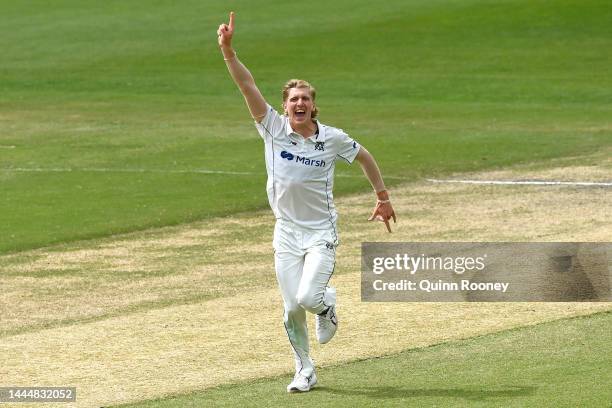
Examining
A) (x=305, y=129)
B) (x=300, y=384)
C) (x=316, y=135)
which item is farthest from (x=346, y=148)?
(x=300, y=384)

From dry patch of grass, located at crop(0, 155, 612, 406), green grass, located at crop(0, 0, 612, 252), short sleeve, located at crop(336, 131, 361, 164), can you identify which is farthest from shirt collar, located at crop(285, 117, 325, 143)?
green grass, located at crop(0, 0, 612, 252)

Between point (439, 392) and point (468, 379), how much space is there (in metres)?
0.53

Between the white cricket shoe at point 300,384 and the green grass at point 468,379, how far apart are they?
0.26ft

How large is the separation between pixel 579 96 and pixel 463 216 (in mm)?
17056

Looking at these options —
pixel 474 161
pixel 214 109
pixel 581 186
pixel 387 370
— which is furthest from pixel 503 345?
pixel 214 109

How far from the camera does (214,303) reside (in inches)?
659

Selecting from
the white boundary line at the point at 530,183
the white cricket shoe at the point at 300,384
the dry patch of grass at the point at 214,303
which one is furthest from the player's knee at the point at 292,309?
the white boundary line at the point at 530,183

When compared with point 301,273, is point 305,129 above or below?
above

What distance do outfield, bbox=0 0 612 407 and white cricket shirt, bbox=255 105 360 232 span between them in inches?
59.4

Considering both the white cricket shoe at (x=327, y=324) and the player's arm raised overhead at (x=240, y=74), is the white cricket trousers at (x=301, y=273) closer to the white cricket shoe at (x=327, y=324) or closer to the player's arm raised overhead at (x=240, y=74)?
the white cricket shoe at (x=327, y=324)

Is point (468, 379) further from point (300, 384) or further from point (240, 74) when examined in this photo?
point (240, 74)

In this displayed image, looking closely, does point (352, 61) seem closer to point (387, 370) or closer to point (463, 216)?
point (463, 216)

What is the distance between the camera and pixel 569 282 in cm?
1644

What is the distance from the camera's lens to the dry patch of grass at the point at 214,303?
45.1 ft
